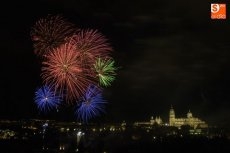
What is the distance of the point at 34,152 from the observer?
3372cm

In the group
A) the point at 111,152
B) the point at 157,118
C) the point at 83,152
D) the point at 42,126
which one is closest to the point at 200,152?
the point at 111,152

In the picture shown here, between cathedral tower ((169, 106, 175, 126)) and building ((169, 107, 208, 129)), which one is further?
cathedral tower ((169, 106, 175, 126))

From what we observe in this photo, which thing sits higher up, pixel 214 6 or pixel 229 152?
pixel 214 6

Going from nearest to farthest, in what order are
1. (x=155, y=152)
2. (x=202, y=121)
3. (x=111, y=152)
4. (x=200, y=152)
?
(x=111, y=152)
(x=155, y=152)
(x=200, y=152)
(x=202, y=121)

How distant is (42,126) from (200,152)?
4054 cm

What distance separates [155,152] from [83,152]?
8691mm

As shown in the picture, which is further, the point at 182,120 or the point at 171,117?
the point at 171,117

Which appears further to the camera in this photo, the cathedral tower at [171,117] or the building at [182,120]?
the cathedral tower at [171,117]

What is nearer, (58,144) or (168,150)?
(168,150)

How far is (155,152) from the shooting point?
1656 inches

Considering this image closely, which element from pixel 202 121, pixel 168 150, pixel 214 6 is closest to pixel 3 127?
pixel 168 150

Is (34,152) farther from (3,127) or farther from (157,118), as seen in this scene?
(157,118)

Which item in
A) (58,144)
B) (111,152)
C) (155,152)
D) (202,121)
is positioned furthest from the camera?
(202,121)

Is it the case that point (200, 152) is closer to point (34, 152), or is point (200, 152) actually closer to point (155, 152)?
point (155, 152)
